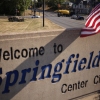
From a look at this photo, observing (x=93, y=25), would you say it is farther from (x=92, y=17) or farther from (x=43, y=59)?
(x=43, y=59)

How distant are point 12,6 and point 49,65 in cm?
5830

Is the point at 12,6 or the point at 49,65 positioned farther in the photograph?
the point at 12,6

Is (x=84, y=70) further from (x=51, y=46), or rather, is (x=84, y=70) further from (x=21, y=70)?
(x=21, y=70)

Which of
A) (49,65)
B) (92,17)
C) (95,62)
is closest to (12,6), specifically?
(95,62)

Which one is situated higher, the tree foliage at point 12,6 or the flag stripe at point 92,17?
the tree foliage at point 12,6

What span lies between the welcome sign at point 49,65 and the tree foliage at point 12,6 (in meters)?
56.8

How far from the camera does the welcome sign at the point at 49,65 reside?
5715 mm

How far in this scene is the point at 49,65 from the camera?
6.34 meters

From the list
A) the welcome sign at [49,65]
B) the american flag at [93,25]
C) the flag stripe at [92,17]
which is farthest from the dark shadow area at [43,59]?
the flag stripe at [92,17]

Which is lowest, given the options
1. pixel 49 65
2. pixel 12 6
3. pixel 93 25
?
pixel 49 65

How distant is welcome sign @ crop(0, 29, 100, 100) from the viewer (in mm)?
5715

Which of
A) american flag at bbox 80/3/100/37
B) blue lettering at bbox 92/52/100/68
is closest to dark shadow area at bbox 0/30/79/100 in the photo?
american flag at bbox 80/3/100/37

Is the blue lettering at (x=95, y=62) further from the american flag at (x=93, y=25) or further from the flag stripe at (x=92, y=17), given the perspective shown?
the flag stripe at (x=92, y=17)

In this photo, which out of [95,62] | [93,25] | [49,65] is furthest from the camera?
[95,62]
